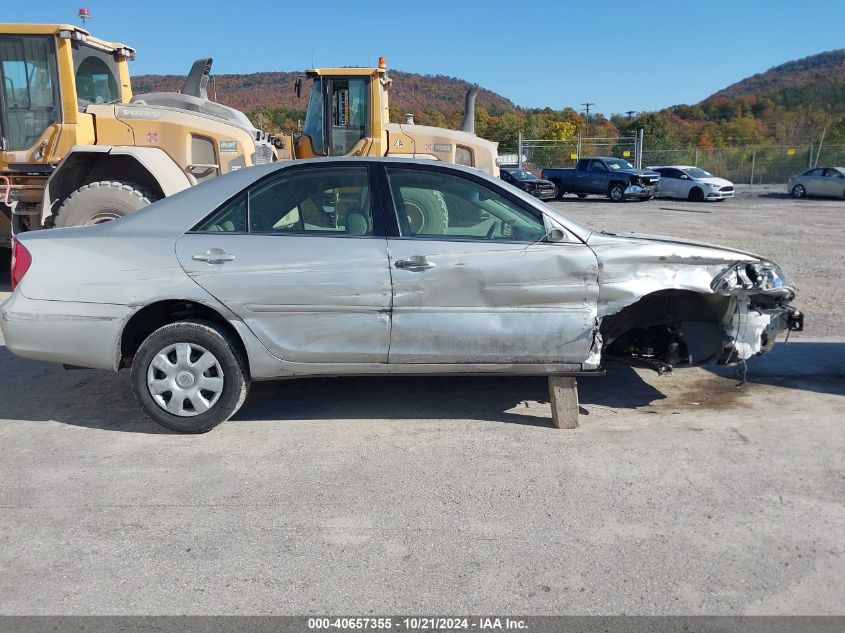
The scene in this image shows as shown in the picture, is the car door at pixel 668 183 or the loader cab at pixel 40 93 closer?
the loader cab at pixel 40 93

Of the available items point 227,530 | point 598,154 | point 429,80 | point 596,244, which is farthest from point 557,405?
point 429,80

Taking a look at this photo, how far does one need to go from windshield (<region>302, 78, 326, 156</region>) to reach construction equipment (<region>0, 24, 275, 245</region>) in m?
2.14

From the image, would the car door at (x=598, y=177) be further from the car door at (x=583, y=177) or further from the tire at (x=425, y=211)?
the tire at (x=425, y=211)

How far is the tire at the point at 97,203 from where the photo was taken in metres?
9.12

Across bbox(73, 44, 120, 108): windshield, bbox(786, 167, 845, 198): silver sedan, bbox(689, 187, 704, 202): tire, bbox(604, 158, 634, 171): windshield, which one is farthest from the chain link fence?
bbox(73, 44, 120, 108): windshield

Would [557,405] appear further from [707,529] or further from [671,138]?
[671,138]

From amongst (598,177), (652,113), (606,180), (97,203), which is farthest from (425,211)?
(652,113)

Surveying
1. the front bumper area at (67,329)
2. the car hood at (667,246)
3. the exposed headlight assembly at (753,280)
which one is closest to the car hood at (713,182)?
the exposed headlight assembly at (753,280)

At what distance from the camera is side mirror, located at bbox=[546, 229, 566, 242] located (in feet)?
16.0

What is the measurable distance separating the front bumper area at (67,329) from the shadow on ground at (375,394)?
54 centimetres

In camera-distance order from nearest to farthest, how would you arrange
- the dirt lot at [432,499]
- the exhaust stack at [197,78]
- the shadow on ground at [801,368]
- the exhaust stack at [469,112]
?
the dirt lot at [432,499]
the shadow on ground at [801,368]
the exhaust stack at [197,78]
the exhaust stack at [469,112]

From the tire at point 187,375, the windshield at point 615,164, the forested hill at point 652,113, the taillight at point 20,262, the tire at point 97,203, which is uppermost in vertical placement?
the forested hill at point 652,113

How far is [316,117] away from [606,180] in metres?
21.3

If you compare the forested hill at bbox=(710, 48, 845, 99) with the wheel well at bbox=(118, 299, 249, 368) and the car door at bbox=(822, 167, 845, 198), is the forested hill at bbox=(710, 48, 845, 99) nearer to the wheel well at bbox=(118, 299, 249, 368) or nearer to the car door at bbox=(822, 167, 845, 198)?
the car door at bbox=(822, 167, 845, 198)
